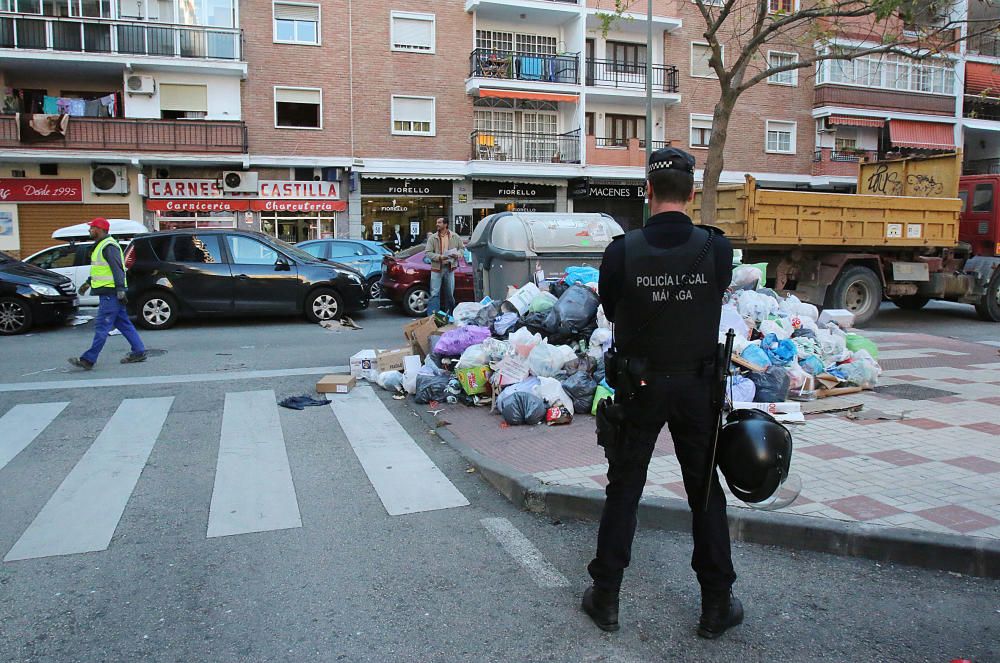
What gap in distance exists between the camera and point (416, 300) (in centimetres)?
1484

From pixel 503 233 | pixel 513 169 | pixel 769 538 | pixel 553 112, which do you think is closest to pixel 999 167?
pixel 553 112

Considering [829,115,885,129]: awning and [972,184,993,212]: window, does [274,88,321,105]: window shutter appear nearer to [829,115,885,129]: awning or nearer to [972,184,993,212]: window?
[972,184,993,212]: window

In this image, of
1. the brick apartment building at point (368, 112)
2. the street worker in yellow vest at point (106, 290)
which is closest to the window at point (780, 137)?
the brick apartment building at point (368, 112)

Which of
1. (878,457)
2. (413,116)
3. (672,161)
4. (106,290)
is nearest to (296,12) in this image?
(413,116)

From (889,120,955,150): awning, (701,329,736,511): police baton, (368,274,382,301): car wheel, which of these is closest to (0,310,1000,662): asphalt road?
(701,329,736,511): police baton

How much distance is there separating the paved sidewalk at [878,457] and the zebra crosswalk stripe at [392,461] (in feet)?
1.50

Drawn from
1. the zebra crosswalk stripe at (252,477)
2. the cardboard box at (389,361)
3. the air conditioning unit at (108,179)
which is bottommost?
the zebra crosswalk stripe at (252,477)

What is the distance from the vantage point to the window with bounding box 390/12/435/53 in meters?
26.0

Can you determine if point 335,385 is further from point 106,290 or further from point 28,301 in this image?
point 28,301

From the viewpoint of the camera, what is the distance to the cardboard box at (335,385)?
8055 millimetres

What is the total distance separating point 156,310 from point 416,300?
15.3 feet

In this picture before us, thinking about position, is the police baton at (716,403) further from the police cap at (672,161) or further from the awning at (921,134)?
the awning at (921,134)

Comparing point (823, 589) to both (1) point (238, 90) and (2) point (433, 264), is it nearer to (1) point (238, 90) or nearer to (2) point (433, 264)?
(2) point (433, 264)

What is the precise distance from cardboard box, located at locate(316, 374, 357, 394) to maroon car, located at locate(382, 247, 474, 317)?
6554mm
